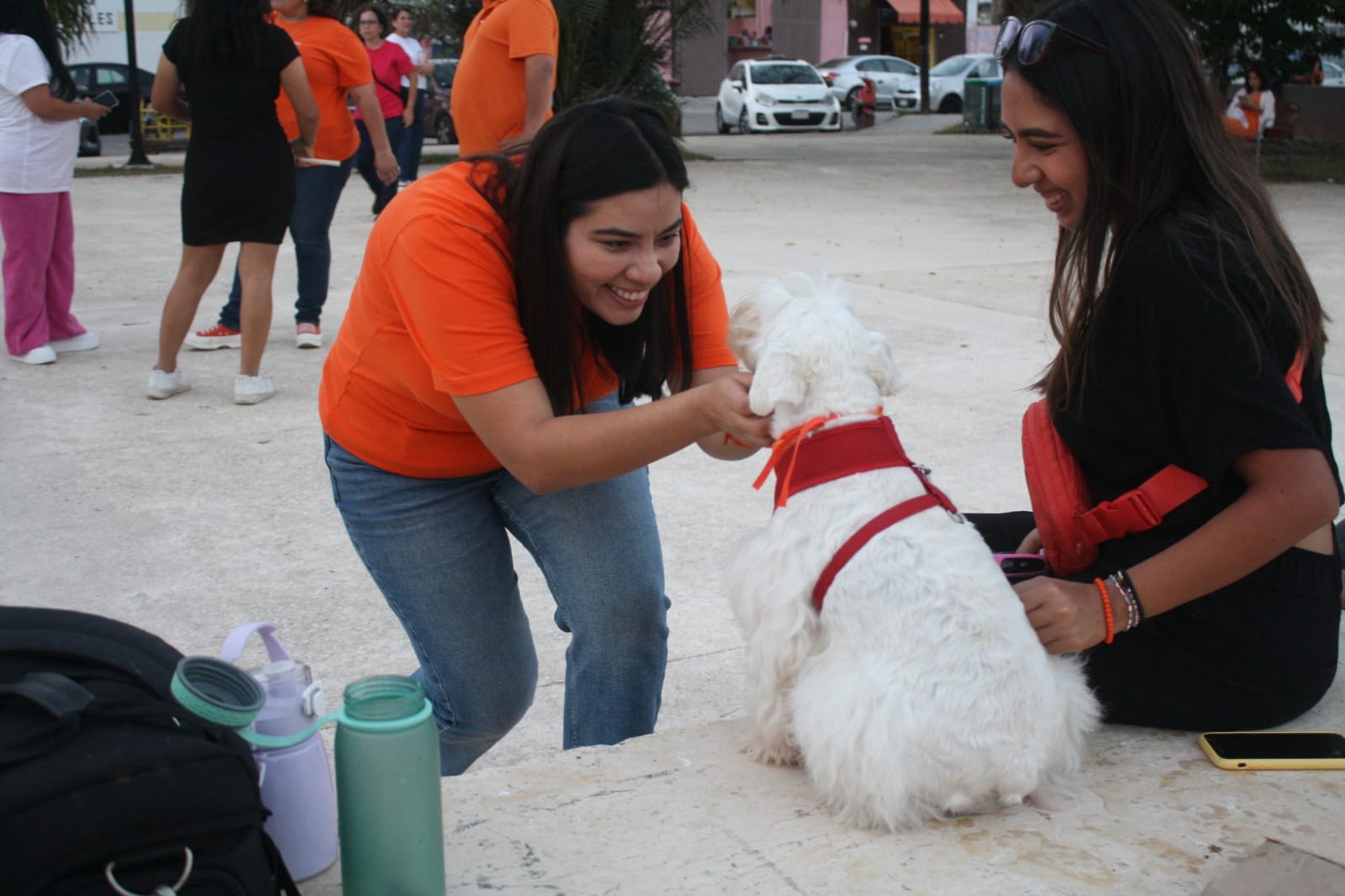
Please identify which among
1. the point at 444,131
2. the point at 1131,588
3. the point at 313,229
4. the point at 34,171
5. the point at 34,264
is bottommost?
the point at 1131,588

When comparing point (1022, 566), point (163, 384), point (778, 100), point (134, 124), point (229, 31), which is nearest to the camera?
point (1022, 566)

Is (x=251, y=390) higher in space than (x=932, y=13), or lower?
lower

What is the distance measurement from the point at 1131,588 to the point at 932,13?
52.2m

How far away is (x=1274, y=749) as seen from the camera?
2617 mm

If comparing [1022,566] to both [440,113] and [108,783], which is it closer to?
[108,783]

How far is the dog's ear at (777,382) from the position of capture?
2270 millimetres

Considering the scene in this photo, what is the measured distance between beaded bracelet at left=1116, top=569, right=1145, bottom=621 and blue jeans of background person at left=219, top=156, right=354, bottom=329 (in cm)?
555

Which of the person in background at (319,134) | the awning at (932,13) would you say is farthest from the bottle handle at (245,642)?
the awning at (932,13)

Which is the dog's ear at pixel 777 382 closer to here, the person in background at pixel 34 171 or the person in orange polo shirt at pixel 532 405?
the person in orange polo shirt at pixel 532 405

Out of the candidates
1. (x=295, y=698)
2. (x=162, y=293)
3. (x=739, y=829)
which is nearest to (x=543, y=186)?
(x=295, y=698)

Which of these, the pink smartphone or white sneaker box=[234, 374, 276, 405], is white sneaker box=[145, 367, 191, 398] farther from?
the pink smartphone

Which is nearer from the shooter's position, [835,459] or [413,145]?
[835,459]

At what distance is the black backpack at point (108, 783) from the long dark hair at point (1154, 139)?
1.85m

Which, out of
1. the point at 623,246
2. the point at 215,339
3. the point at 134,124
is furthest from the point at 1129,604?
the point at 134,124
